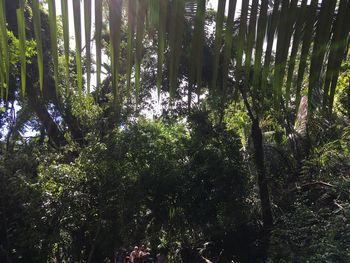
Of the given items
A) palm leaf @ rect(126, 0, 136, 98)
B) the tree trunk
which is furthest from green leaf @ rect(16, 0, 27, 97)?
the tree trunk

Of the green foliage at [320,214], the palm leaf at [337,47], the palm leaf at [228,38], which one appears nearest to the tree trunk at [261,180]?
the green foliage at [320,214]

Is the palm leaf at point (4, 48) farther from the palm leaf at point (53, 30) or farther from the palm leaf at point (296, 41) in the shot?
the palm leaf at point (296, 41)

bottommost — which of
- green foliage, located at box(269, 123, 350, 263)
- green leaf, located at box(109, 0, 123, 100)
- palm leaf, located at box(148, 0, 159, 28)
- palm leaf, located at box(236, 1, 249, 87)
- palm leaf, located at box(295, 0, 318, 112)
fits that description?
green leaf, located at box(109, 0, 123, 100)

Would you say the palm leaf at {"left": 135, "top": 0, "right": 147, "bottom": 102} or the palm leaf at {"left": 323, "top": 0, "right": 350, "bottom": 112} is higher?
the palm leaf at {"left": 323, "top": 0, "right": 350, "bottom": 112}

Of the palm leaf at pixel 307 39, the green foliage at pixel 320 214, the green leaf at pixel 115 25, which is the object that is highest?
the green foliage at pixel 320 214

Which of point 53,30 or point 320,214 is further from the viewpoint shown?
point 320,214

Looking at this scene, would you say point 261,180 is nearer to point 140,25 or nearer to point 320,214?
point 320,214

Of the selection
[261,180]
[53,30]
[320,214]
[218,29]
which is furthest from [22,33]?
[261,180]

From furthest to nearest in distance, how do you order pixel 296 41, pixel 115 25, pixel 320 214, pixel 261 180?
1. pixel 261 180
2. pixel 320 214
3. pixel 296 41
4. pixel 115 25

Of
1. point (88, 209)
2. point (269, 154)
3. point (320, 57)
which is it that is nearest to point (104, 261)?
point (88, 209)

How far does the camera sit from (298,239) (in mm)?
8492

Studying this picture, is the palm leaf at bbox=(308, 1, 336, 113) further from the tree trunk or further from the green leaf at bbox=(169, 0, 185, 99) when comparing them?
the tree trunk

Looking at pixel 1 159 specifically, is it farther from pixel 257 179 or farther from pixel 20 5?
pixel 20 5

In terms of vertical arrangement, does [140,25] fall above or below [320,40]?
below
